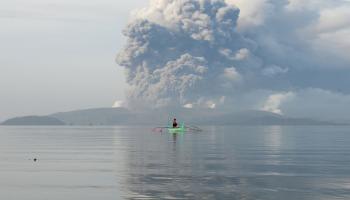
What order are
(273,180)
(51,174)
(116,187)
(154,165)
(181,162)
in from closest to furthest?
(116,187) → (273,180) → (51,174) → (154,165) → (181,162)

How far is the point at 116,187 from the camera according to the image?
51.0 metres

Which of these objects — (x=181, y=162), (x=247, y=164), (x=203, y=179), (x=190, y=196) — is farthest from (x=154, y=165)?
(x=190, y=196)

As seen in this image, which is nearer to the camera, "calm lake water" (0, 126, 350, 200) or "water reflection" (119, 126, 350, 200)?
"water reflection" (119, 126, 350, 200)

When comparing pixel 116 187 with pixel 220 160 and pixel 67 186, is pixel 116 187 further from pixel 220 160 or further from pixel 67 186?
pixel 220 160

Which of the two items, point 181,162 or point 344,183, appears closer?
point 344,183

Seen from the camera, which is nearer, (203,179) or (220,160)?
(203,179)

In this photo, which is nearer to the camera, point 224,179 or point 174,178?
point 224,179

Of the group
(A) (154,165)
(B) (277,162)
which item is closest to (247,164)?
(B) (277,162)

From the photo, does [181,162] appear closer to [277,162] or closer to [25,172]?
[277,162]

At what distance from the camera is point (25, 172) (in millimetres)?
65125

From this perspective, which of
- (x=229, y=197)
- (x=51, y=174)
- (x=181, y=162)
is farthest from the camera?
(x=181, y=162)

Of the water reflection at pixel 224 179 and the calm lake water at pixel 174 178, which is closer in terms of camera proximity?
the water reflection at pixel 224 179

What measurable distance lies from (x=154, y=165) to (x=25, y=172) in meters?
14.9

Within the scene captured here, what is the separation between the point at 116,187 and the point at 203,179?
9321 mm
